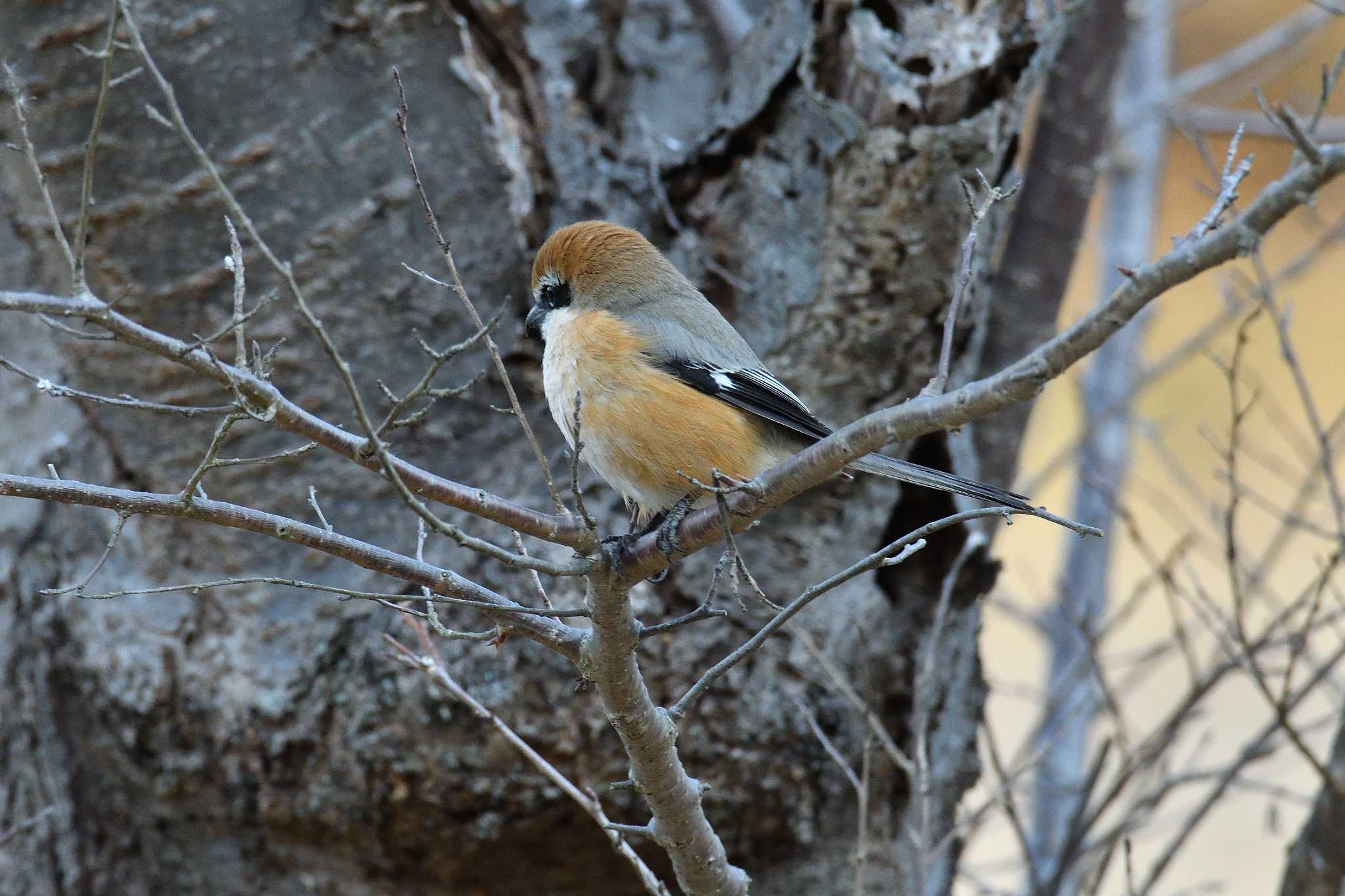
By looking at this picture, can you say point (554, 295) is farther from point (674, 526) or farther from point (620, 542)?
point (674, 526)

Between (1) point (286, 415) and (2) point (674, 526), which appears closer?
(1) point (286, 415)

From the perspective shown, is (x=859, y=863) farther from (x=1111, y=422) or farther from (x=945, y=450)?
(x=1111, y=422)

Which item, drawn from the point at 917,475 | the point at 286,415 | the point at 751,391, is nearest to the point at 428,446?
the point at 751,391

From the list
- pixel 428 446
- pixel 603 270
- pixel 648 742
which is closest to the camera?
pixel 648 742

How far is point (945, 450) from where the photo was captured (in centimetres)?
336

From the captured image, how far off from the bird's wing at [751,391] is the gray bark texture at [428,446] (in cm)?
36

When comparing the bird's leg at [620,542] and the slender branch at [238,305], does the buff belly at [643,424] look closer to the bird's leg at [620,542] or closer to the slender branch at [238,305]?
the bird's leg at [620,542]

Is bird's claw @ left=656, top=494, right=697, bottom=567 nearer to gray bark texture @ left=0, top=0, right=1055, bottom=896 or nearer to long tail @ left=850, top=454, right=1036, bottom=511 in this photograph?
long tail @ left=850, top=454, right=1036, bottom=511

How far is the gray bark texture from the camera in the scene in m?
3.12

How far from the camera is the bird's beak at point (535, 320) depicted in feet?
10.9

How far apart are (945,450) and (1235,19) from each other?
7.86 metres

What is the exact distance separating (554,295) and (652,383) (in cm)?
54

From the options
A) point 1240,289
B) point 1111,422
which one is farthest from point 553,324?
point 1111,422

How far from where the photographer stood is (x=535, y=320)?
332cm
